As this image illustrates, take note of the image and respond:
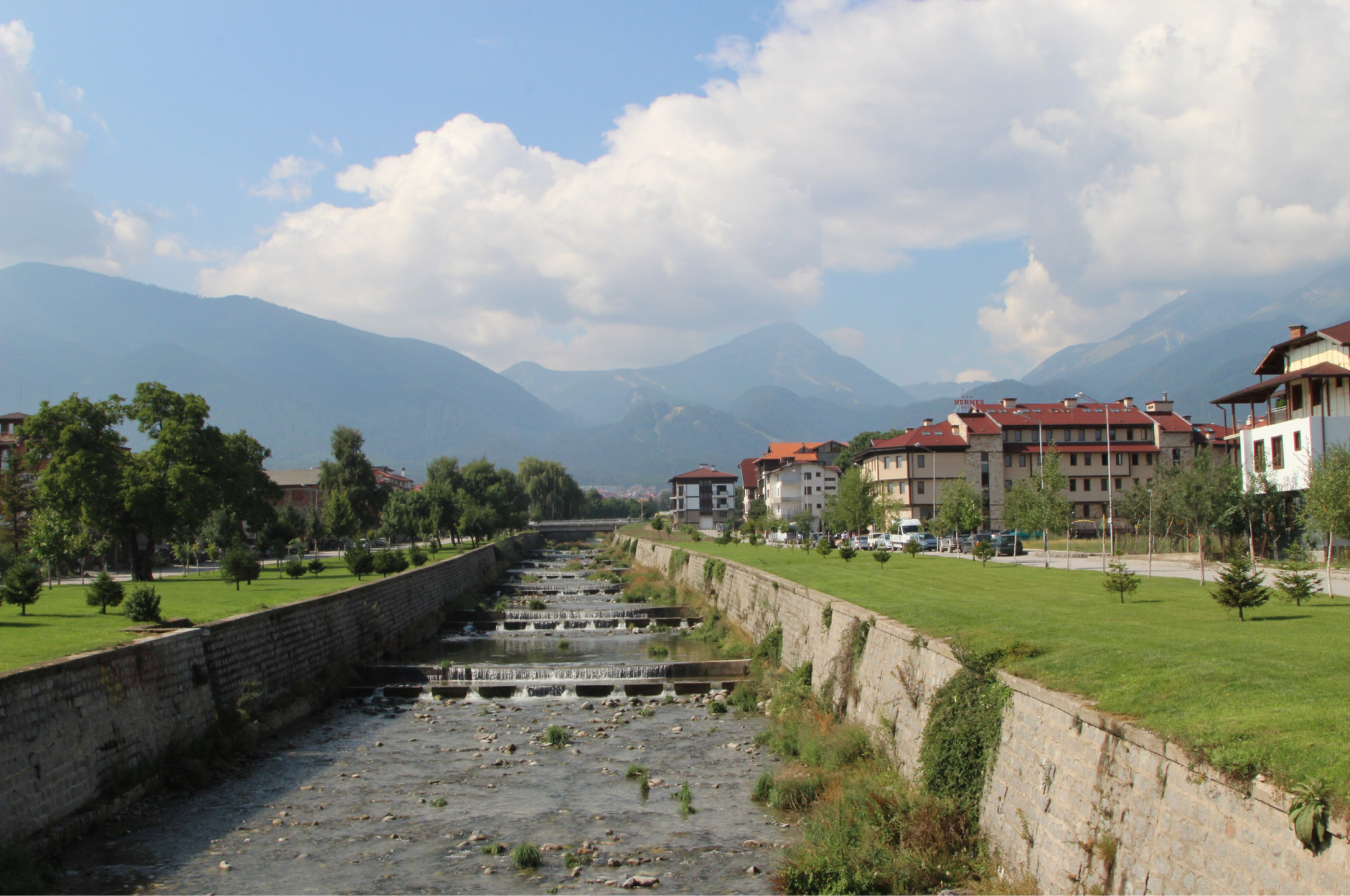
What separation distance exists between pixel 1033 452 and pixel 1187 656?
8706 cm

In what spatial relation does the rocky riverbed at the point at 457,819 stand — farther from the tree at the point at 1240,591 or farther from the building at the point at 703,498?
the building at the point at 703,498

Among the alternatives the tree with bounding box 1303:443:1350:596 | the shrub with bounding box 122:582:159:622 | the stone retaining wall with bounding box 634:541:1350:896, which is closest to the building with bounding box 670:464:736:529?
the tree with bounding box 1303:443:1350:596

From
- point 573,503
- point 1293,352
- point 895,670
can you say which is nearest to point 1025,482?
point 1293,352

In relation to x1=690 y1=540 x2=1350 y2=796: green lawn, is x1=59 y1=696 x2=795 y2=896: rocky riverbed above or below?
below

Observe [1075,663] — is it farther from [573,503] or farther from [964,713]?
[573,503]

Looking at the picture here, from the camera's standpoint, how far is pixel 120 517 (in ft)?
141

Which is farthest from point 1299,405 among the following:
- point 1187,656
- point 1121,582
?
point 1187,656

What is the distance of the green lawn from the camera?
830 centimetres

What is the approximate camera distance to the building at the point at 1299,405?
144 ft

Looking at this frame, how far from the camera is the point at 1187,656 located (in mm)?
12625

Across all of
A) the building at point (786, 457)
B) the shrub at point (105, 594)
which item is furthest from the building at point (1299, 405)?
the building at point (786, 457)

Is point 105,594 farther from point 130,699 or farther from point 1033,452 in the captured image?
point 1033,452

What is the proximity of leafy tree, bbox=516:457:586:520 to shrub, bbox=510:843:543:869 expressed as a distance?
147808 mm

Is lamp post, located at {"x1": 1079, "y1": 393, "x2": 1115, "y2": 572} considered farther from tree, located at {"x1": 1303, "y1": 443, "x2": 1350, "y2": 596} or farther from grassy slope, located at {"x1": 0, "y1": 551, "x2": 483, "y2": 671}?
grassy slope, located at {"x1": 0, "y1": 551, "x2": 483, "y2": 671}
